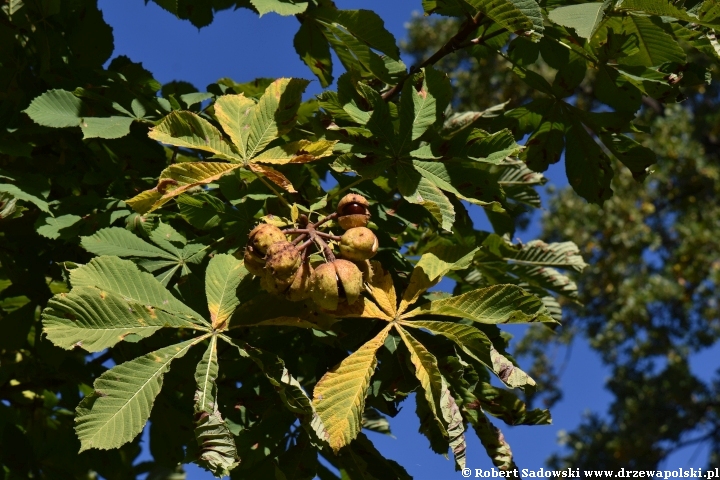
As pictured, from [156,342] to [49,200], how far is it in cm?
56

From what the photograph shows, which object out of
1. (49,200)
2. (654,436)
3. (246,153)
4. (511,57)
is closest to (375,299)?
(246,153)

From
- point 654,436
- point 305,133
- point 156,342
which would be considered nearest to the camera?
point 156,342

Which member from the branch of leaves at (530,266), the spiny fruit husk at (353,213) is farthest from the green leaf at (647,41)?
the spiny fruit husk at (353,213)

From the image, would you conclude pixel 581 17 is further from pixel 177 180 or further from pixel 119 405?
pixel 119 405

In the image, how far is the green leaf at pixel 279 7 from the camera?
64.4 inches

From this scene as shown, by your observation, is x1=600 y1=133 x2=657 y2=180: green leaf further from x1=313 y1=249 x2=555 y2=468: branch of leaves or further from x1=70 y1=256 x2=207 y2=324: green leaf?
x1=70 y1=256 x2=207 y2=324: green leaf

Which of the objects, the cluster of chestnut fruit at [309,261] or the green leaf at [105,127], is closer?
the cluster of chestnut fruit at [309,261]

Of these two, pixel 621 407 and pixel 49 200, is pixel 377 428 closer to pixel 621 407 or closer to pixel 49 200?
pixel 49 200

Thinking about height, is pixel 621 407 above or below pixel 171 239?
above

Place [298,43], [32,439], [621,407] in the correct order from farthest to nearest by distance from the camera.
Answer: [621,407], [32,439], [298,43]

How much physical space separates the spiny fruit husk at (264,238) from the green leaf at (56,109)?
0.75 meters

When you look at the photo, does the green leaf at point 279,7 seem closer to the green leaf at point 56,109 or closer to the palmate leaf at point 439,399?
the green leaf at point 56,109

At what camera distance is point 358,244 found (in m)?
1.29

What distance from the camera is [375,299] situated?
1.41 metres
